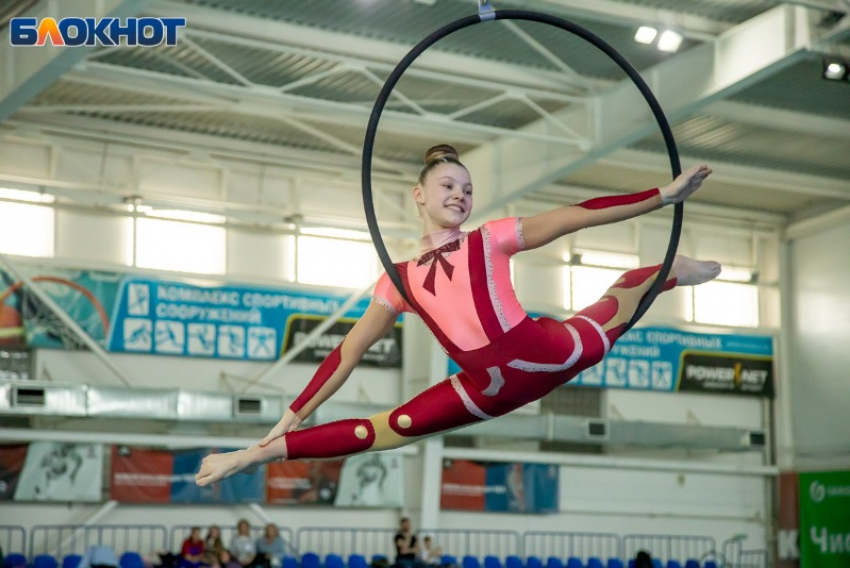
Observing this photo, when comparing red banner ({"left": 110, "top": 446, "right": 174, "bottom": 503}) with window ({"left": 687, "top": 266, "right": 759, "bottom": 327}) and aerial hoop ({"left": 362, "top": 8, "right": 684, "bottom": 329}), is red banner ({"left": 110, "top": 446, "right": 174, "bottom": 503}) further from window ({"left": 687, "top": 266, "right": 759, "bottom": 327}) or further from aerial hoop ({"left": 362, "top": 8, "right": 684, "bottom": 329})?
aerial hoop ({"left": 362, "top": 8, "right": 684, "bottom": 329})

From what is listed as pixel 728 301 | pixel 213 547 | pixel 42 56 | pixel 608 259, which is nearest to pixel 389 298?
pixel 42 56

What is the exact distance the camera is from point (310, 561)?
1684 centimetres

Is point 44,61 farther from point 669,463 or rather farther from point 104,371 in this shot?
point 669,463

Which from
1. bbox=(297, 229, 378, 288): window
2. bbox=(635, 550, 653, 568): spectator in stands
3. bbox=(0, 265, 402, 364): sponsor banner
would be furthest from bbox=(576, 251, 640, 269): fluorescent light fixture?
bbox=(635, 550, 653, 568): spectator in stands

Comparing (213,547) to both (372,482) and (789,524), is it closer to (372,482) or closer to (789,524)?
(372,482)

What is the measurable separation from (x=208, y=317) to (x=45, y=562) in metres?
4.17

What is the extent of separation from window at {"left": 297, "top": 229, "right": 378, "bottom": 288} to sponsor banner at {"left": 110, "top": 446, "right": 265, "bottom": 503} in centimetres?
315

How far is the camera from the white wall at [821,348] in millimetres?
21156

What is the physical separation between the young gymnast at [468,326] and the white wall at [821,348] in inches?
671

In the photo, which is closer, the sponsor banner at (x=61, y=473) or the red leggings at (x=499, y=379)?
the red leggings at (x=499, y=379)

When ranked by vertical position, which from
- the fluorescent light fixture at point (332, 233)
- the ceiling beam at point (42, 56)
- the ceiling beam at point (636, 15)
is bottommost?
the fluorescent light fixture at point (332, 233)

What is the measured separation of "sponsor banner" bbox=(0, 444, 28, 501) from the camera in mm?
16422

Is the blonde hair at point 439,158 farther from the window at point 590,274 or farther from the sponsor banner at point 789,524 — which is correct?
the sponsor banner at point 789,524

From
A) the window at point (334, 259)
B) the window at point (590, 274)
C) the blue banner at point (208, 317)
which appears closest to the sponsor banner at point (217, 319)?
the blue banner at point (208, 317)
